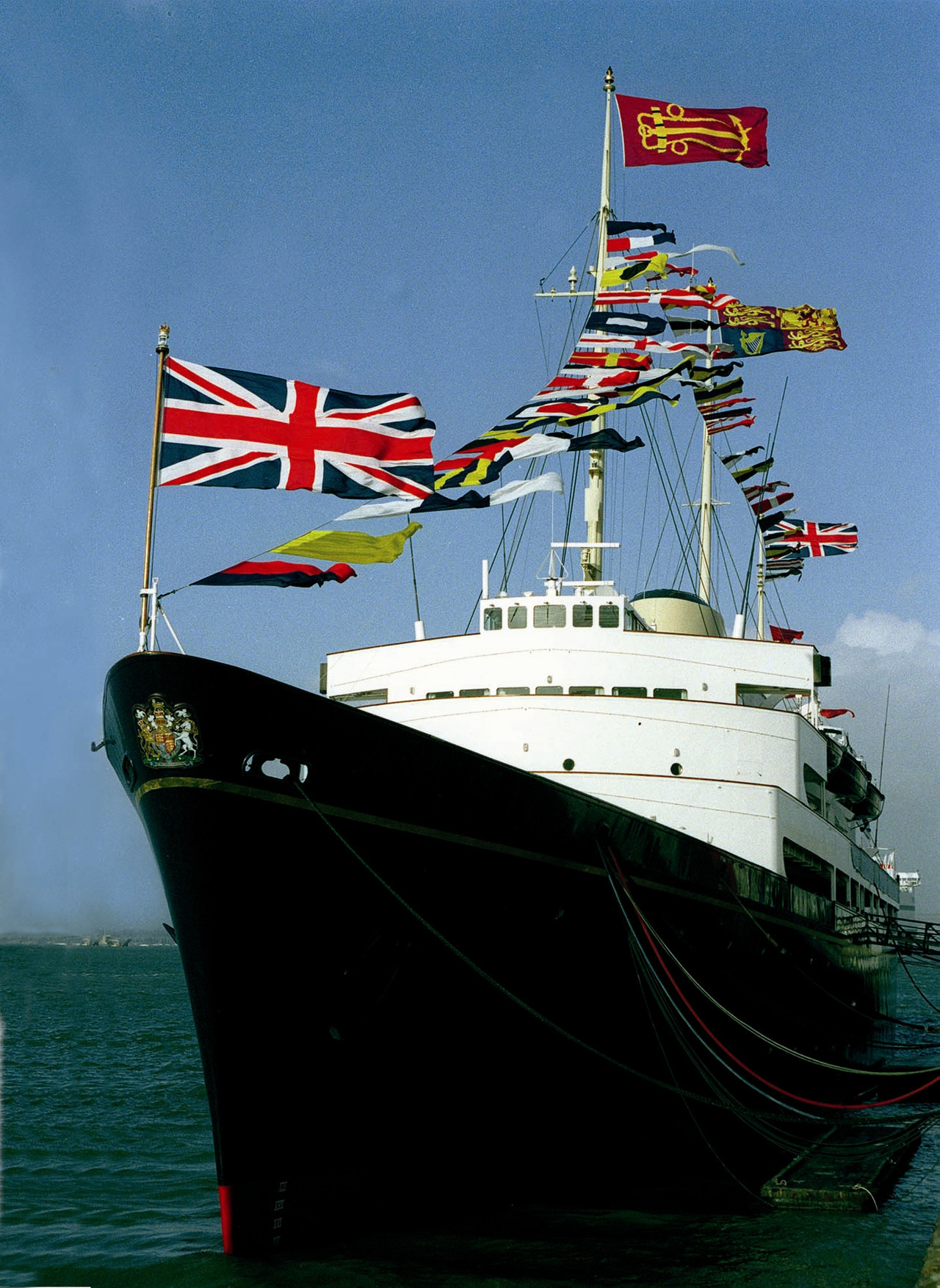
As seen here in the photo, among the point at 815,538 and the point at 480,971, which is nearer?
the point at 480,971

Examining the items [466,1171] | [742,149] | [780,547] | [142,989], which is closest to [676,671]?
[466,1171]

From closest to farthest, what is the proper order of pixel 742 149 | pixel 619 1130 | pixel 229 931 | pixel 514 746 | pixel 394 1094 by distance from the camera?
pixel 229 931 < pixel 394 1094 < pixel 619 1130 < pixel 514 746 < pixel 742 149

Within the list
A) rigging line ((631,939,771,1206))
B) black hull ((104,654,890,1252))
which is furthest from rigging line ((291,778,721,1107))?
rigging line ((631,939,771,1206))

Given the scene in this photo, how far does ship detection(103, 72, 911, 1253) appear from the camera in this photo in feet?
35.3

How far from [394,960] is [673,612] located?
11.9 meters

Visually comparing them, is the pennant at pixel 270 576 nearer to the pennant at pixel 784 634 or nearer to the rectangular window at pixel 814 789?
the rectangular window at pixel 814 789

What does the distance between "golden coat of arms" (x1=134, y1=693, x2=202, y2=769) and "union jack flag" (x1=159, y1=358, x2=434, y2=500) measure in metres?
2.25

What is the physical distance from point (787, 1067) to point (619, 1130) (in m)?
4.85

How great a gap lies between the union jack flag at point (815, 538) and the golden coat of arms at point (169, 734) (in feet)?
73.6

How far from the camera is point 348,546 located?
12852 mm

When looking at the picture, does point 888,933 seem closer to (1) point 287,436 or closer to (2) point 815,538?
(2) point 815,538

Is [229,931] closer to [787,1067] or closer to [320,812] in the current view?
[320,812]

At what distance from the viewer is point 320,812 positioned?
10.8m

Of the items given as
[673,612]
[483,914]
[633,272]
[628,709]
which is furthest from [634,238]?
[483,914]
